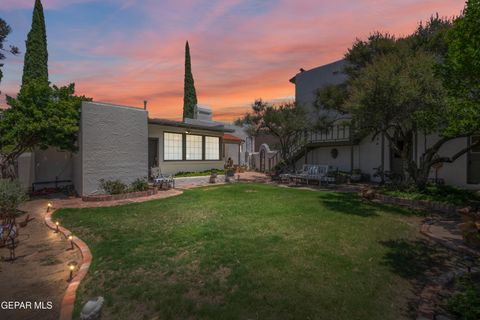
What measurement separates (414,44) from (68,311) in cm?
1649

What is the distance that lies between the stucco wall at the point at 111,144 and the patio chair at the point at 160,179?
87 cm

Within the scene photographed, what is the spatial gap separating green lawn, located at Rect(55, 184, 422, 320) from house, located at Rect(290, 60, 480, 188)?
7626mm

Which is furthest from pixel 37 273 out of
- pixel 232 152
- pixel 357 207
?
pixel 232 152

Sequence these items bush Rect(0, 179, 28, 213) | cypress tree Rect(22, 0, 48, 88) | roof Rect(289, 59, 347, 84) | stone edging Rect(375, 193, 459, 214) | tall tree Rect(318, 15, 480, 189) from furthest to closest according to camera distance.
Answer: cypress tree Rect(22, 0, 48, 88)
roof Rect(289, 59, 347, 84)
stone edging Rect(375, 193, 459, 214)
bush Rect(0, 179, 28, 213)
tall tree Rect(318, 15, 480, 189)

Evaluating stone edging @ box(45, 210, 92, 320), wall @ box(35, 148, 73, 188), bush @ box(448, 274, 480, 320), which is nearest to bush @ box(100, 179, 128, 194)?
stone edging @ box(45, 210, 92, 320)

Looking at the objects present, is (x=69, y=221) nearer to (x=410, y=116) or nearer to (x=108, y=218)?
(x=108, y=218)

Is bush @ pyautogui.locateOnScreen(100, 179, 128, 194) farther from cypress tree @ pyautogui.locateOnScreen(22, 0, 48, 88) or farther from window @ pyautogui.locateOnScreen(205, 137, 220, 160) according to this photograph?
cypress tree @ pyautogui.locateOnScreen(22, 0, 48, 88)

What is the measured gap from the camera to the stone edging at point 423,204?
791 centimetres

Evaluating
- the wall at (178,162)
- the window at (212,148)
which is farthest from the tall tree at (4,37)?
the window at (212,148)

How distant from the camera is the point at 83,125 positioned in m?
10.4

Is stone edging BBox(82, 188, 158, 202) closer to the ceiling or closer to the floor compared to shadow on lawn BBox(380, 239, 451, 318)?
closer to the ceiling

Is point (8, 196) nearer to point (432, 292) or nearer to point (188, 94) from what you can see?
point (432, 292)

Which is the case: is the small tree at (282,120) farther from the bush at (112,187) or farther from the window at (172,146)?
the bush at (112,187)

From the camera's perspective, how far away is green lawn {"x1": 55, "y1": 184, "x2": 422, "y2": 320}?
3.09 meters
